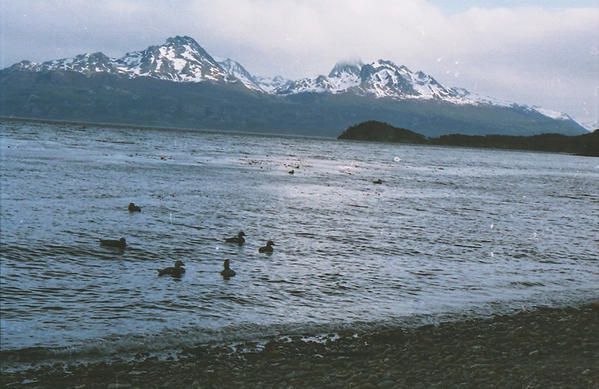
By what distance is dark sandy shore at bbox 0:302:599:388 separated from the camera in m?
14.5

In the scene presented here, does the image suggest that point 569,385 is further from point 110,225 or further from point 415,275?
point 110,225

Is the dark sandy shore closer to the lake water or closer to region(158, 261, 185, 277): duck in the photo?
the lake water

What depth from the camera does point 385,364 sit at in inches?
638

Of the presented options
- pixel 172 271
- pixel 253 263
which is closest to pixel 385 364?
pixel 172 271

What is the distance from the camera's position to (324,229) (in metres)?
42.0

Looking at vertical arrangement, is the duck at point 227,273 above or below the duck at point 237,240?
below

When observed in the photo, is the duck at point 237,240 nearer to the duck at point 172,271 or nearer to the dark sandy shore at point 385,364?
the duck at point 172,271

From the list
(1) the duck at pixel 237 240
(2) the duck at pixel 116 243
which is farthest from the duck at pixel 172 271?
(1) the duck at pixel 237 240

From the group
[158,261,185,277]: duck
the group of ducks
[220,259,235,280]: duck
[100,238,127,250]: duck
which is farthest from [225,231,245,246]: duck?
[158,261,185,277]: duck

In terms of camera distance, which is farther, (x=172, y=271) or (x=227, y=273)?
(x=227, y=273)

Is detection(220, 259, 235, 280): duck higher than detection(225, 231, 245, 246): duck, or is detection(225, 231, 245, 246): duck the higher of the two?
detection(225, 231, 245, 246): duck

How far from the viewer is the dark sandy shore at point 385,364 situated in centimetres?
1453

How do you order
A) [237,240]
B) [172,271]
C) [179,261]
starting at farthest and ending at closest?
[237,240] → [179,261] → [172,271]

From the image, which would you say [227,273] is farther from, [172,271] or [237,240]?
[237,240]
